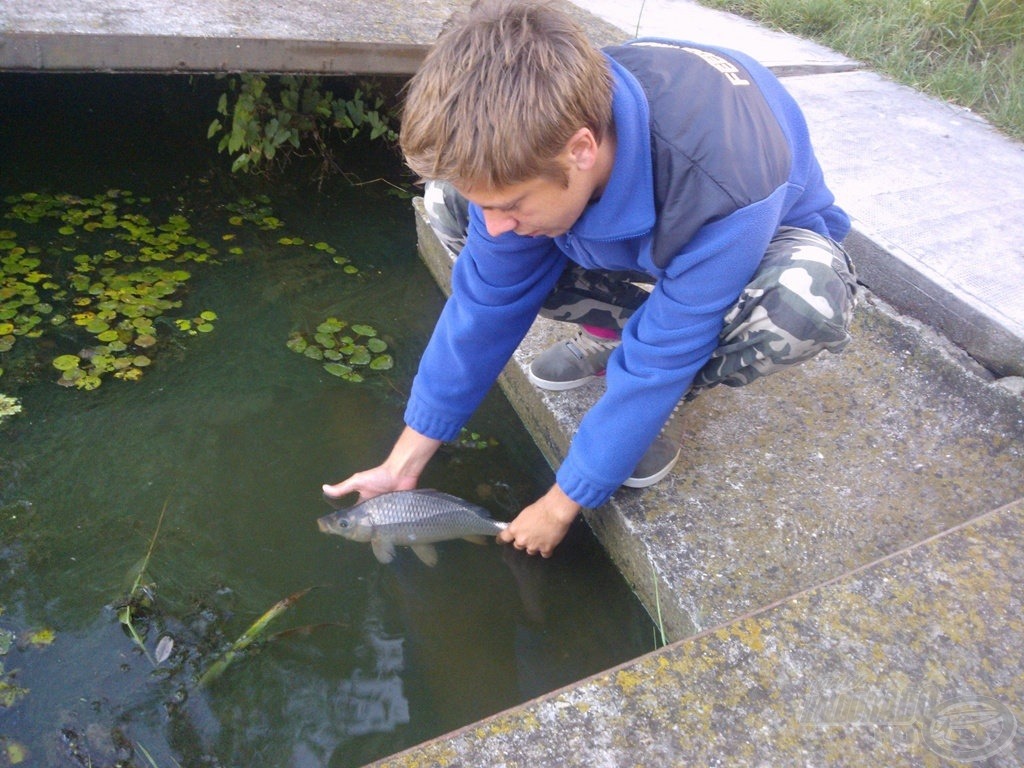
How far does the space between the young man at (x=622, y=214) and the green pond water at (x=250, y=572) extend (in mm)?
293

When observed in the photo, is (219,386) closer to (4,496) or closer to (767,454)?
(4,496)

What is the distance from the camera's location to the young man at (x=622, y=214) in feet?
5.01

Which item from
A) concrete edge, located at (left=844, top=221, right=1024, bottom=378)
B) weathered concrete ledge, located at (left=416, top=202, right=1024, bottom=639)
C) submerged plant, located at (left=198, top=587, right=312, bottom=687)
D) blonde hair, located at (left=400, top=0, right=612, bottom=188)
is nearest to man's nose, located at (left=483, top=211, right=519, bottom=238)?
blonde hair, located at (left=400, top=0, right=612, bottom=188)

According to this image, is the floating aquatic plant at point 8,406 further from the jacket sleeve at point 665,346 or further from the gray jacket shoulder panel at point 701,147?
the gray jacket shoulder panel at point 701,147

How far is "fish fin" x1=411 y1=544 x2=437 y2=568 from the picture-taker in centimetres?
237

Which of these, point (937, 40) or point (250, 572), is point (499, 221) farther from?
point (937, 40)

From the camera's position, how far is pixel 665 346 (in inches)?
73.3

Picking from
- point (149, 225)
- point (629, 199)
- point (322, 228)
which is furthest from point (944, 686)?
point (149, 225)

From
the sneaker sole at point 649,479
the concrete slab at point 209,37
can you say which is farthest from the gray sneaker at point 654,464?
the concrete slab at point 209,37

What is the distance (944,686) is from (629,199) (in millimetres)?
1059

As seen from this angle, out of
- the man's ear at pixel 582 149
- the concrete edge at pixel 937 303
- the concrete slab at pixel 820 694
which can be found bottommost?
the concrete slab at pixel 820 694

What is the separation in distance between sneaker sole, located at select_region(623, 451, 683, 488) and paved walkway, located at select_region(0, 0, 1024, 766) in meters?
0.03

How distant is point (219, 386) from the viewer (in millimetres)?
2957

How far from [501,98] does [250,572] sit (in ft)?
4.78
